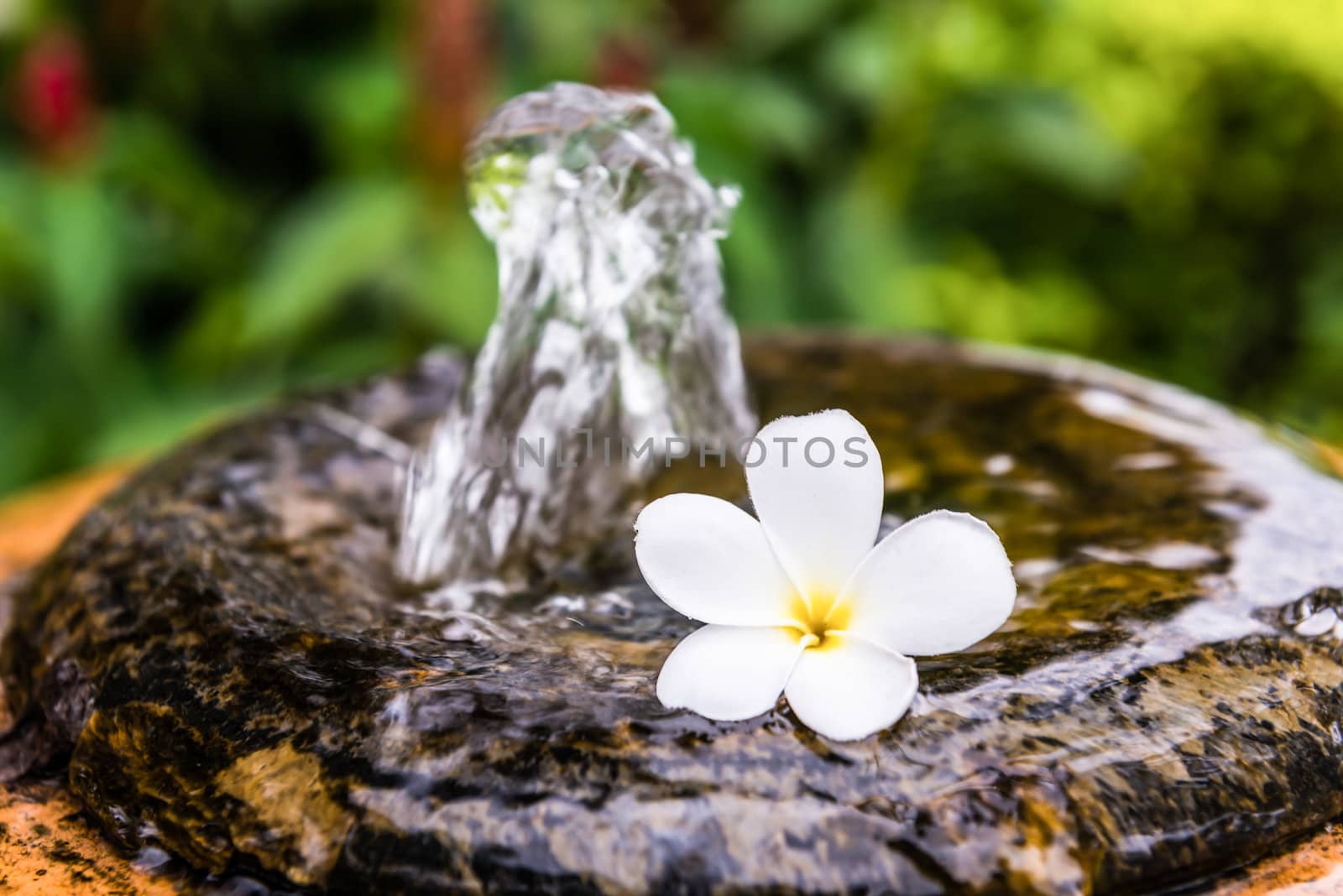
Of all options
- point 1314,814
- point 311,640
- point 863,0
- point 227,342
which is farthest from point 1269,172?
point 311,640

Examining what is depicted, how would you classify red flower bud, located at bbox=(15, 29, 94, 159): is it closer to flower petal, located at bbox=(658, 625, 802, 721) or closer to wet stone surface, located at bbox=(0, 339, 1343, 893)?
wet stone surface, located at bbox=(0, 339, 1343, 893)

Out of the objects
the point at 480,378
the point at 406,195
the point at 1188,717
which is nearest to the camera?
the point at 1188,717

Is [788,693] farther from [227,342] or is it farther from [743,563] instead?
[227,342]

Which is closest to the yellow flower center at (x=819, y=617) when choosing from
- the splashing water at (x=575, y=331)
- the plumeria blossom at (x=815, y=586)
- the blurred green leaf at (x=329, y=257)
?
the plumeria blossom at (x=815, y=586)

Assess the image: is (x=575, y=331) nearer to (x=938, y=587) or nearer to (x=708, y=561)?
(x=708, y=561)

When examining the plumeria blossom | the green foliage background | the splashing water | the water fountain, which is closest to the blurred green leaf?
the green foliage background

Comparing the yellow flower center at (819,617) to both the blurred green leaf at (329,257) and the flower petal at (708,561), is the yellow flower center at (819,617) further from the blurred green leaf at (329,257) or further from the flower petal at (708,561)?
the blurred green leaf at (329,257)
